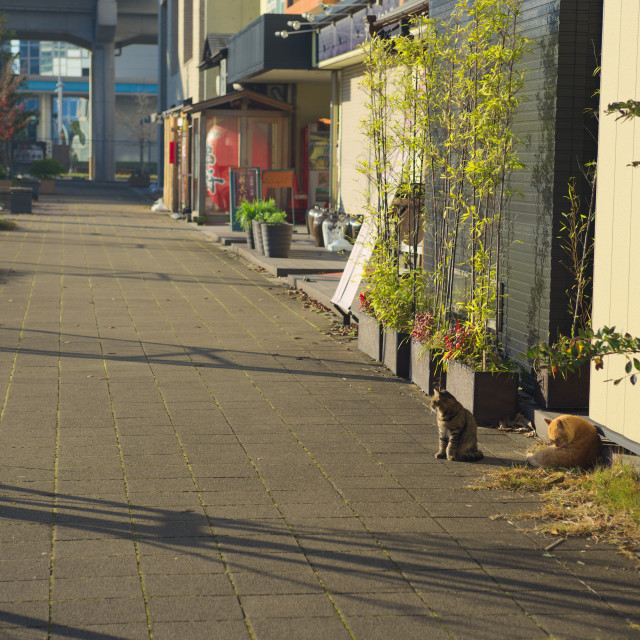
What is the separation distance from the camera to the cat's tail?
6684mm

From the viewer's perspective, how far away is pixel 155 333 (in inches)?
449

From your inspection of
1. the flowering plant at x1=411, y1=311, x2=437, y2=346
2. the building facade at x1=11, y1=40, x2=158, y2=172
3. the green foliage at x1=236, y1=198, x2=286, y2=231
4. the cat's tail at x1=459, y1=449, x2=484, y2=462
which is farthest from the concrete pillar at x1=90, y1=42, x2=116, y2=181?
the cat's tail at x1=459, y1=449, x2=484, y2=462

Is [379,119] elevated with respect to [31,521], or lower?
elevated

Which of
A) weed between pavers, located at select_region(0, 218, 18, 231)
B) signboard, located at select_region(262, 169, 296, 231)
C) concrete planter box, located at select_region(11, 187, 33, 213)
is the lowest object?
weed between pavers, located at select_region(0, 218, 18, 231)

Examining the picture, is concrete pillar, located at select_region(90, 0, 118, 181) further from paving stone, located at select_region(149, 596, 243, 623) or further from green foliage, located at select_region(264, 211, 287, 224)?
paving stone, located at select_region(149, 596, 243, 623)

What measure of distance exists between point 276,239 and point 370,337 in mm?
9069

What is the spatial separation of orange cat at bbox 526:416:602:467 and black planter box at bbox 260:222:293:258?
42.1 feet

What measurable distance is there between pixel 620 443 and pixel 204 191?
2276cm

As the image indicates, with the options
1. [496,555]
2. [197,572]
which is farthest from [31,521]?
[496,555]

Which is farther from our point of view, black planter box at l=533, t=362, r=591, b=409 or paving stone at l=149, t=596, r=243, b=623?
black planter box at l=533, t=362, r=591, b=409

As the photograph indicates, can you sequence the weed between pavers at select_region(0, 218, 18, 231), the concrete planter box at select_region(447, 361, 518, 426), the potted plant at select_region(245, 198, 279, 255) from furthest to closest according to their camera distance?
the weed between pavers at select_region(0, 218, 18, 231) < the potted plant at select_region(245, 198, 279, 255) < the concrete planter box at select_region(447, 361, 518, 426)

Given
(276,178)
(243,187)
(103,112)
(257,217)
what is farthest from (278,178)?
(103,112)

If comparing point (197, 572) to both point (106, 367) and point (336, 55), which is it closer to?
point (106, 367)

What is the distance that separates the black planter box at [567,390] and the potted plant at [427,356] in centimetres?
107
